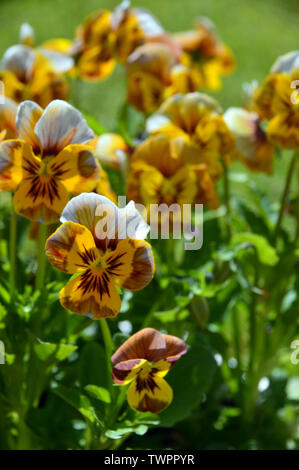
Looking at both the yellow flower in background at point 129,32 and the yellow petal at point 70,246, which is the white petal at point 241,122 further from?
the yellow petal at point 70,246

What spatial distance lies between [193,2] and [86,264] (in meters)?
3.89

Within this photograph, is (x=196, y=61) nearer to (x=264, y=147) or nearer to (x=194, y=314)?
(x=264, y=147)

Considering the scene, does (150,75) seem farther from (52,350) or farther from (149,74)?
(52,350)

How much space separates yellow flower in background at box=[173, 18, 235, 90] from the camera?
152 centimetres

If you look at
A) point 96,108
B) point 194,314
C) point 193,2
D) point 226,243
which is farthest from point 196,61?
point 193,2

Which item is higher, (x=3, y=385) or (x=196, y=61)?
(x=196, y=61)

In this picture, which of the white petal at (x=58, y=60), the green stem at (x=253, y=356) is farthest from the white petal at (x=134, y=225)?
the white petal at (x=58, y=60)

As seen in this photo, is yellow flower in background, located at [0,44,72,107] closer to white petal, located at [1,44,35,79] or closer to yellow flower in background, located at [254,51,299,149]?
white petal, located at [1,44,35,79]

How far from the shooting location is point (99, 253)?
2.52 feet

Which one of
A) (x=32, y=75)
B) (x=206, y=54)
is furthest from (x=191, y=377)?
(x=206, y=54)

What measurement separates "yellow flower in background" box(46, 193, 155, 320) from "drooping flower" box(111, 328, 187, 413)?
0.06 m

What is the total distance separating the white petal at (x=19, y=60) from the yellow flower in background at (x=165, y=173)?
0.35 meters

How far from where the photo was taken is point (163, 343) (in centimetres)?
80
